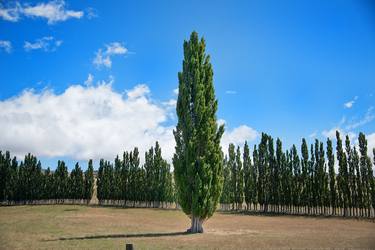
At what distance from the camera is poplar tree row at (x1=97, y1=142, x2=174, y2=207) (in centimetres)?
9262

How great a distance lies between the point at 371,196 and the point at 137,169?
206 ft

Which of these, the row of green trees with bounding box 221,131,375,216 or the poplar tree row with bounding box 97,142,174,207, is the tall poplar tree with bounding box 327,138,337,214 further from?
the poplar tree row with bounding box 97,142,174,207

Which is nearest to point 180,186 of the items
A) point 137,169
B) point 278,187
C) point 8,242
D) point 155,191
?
point 8,242

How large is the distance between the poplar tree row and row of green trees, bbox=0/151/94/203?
20.7ft

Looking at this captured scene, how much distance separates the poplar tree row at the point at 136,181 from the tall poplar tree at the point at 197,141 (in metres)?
63.6

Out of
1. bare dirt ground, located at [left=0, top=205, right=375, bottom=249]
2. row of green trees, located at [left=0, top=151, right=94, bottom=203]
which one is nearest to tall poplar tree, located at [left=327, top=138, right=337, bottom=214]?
bare dirt ground, located at [left=0, top=205, right=375, bottom=249]

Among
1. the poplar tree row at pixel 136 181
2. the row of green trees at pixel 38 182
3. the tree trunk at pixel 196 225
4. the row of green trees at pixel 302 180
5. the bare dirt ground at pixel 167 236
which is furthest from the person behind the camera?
the row of green trees at pixel 38 182

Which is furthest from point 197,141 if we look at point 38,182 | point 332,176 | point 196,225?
point 38,182

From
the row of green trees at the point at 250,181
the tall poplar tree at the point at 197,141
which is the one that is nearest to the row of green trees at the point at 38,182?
the row of green trees at the point at 250,181

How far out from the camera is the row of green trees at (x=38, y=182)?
10012cm

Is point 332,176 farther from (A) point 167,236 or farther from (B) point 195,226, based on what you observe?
(A) point 167,236

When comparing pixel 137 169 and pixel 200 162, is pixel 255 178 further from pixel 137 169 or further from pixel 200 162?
pixel 200 162

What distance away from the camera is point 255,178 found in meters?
82.4

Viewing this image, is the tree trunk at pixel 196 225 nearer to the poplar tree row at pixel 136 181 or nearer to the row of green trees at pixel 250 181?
the row of green trees at pixel 250 181
